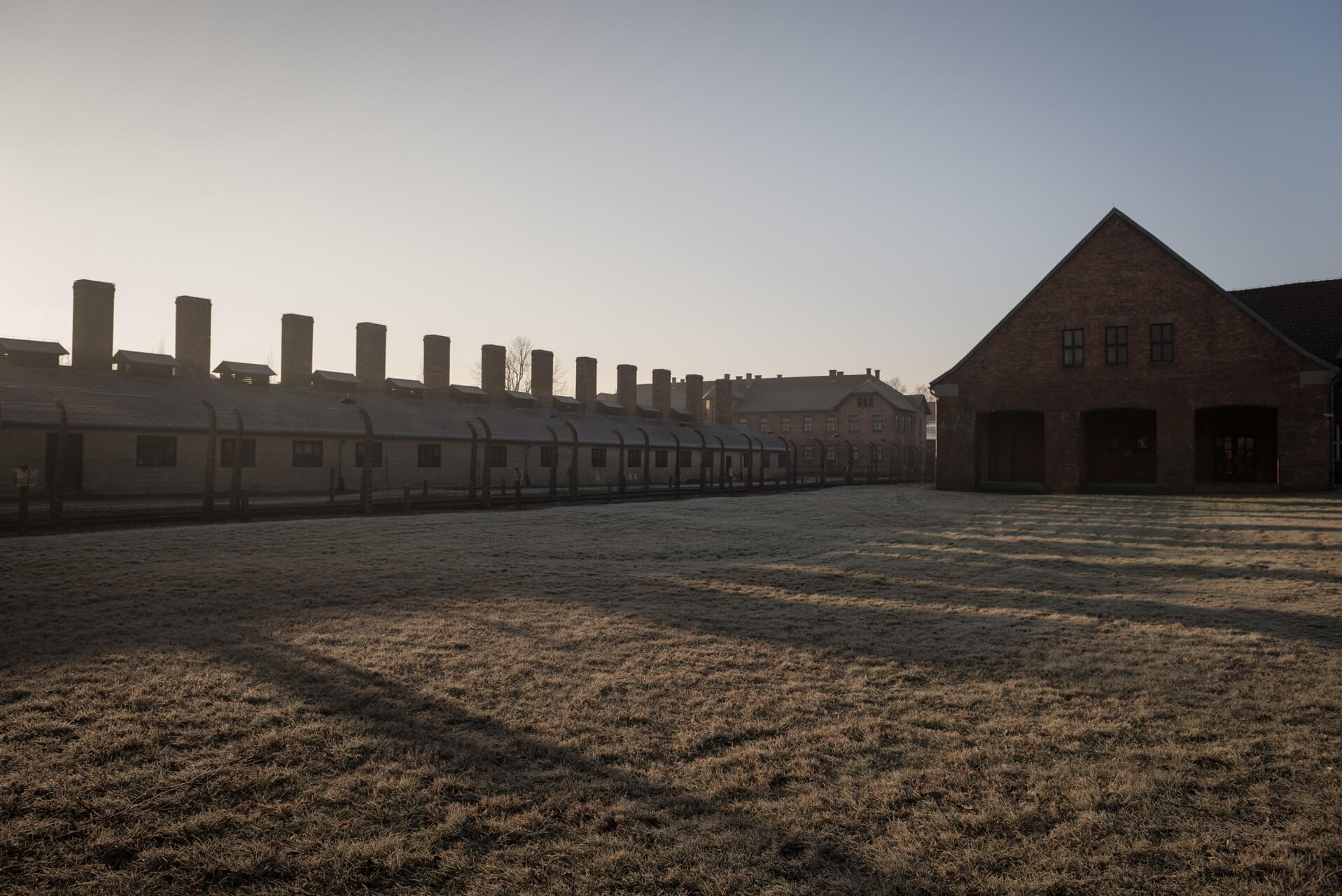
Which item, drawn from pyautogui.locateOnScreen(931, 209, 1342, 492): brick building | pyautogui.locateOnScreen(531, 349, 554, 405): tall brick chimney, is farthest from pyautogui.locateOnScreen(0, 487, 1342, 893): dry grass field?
pyautogui.locateOnScreen(531, 349, 554, 405): tall brick chimney

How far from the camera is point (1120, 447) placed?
29.5 metres

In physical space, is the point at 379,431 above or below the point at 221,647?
above

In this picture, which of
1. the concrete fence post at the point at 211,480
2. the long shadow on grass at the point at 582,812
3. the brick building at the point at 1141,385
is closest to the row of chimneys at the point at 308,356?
the concrete fence post at the point at 211,480

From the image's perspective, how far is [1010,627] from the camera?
721 centimetres

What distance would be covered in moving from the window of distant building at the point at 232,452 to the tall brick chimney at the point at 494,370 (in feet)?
A: 43.4

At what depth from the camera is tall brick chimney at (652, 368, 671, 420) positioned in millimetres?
47906

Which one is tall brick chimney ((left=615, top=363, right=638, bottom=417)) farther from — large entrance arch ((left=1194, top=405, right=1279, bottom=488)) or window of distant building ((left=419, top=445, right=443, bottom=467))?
large entrance arch ((left=1194, top=405, right=1279, bottom=488))

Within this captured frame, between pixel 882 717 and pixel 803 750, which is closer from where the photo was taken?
pixel 803 750

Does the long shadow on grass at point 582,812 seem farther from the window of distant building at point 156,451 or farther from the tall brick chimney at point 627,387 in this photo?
the tall brick chimney at point 627,387

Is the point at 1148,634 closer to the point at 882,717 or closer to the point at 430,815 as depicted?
the point at 882,717

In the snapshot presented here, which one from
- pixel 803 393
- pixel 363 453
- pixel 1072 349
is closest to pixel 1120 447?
pixel 1072 349

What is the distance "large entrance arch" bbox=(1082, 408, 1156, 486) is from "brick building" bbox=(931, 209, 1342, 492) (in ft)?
0.17

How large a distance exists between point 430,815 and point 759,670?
2902 mm

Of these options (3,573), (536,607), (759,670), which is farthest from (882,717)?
(3,573)
